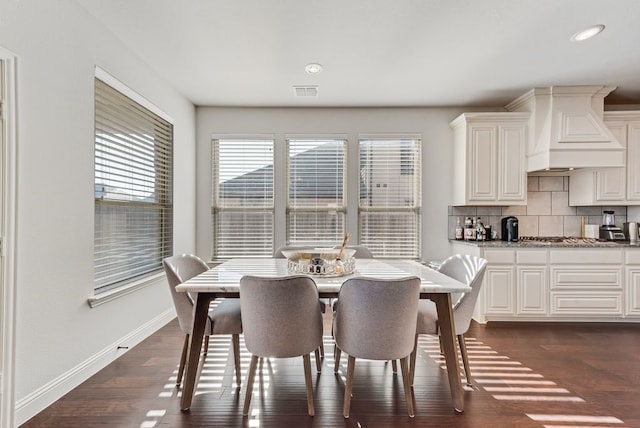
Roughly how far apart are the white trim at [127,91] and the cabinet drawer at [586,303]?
15.0ft

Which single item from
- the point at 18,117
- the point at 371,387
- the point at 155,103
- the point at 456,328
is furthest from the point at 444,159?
the point at 18,117

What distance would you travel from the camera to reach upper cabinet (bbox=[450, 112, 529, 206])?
12.2ft

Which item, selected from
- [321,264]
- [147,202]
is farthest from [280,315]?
[147,202]

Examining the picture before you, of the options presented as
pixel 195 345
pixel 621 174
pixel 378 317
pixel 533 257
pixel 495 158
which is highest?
pixel 495 158

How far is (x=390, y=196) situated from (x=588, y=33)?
238 cm

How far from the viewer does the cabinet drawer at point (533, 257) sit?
3463mm

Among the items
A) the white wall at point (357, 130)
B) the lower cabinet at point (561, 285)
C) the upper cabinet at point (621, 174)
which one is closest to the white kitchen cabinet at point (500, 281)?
the lower cabinet at point (561, 285)

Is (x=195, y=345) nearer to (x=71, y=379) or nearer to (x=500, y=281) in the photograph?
(x=71, y=379)

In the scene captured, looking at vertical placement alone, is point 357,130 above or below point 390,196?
above

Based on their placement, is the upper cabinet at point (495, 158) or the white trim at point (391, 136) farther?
the white trim at point (391, 136)

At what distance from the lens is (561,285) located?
3459mm

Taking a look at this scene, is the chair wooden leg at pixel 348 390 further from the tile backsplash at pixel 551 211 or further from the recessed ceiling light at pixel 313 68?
the tile backsplash at pixel 551 211

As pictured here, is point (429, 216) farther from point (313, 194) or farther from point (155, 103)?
point (155, 103)

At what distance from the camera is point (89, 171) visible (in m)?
2.31
